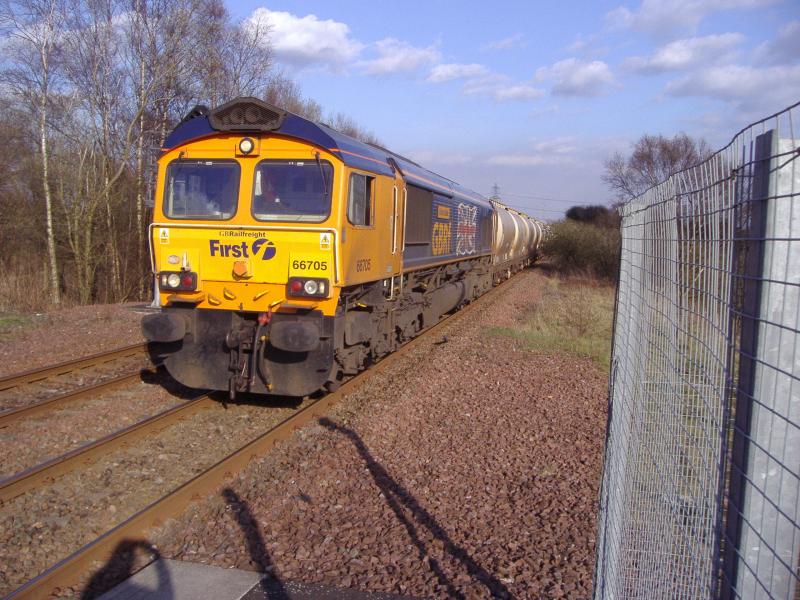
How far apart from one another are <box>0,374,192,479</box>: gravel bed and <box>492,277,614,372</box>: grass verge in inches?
254

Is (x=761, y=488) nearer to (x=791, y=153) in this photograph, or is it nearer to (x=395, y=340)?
(x=791, y=153)

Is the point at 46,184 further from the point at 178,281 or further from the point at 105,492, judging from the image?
the point at 105,492

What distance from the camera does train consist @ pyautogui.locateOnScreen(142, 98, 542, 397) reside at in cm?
741

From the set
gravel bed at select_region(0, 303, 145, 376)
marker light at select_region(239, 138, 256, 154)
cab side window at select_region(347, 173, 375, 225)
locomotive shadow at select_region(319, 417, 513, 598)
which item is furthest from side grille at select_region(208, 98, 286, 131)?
gravel bed at select_region(0, 303, 145, 376)

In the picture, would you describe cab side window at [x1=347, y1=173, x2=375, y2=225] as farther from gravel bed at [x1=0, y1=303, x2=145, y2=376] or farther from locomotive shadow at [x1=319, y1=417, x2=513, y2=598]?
gravel bed at [x1=0, y1=303, x2=145, y2=376]

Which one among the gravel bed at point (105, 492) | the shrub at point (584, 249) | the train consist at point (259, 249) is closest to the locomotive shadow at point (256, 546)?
the gravel bed at point (105, 492)

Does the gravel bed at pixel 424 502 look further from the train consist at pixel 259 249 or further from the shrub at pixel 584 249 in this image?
the shrub at pixel 584 249

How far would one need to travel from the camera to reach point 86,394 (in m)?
8.10

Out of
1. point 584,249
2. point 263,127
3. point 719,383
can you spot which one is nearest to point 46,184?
point 263,127

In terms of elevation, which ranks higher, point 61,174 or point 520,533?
point 61,174

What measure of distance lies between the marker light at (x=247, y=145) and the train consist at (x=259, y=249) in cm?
1

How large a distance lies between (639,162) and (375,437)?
45826mm

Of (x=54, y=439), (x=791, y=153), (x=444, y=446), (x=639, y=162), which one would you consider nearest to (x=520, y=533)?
(x=444, y=446)

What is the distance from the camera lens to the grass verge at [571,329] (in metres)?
11.9
